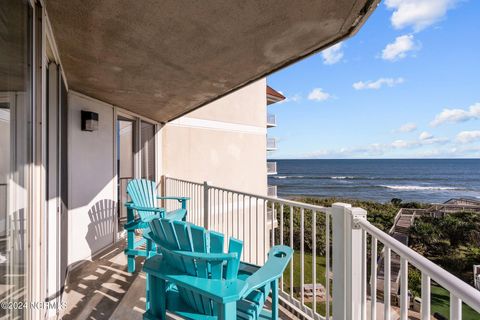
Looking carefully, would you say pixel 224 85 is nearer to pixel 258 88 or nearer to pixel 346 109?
pixel 258 88

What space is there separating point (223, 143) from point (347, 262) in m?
6.79

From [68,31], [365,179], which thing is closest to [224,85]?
[68,31]

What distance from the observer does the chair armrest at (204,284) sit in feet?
4.58

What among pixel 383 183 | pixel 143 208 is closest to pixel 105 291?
pixel 143 208

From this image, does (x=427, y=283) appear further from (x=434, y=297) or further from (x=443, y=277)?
(x=434, y=297)

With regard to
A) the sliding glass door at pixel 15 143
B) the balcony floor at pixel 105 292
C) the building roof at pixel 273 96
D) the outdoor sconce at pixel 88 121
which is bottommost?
the balcony floor at pixel 105 292

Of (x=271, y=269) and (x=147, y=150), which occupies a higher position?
(x=147, y=150)

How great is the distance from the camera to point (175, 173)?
264 inches

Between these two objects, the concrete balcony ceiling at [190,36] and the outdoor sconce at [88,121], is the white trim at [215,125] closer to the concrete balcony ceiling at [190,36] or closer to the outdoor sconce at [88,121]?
the outdoor sconce at [88,121]

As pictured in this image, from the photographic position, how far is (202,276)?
157 cm

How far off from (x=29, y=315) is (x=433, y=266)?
6.08 feet

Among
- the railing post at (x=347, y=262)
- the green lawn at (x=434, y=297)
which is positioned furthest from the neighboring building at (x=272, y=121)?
the railing post at (x=347, y=262)

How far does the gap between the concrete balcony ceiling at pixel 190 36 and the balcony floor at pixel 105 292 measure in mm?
2163

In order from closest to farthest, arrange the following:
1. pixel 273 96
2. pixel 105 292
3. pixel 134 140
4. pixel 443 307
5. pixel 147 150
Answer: pixel 105 292
pixel 134 140
pixel 147 150
pixel 443 307
pixel 273 96
